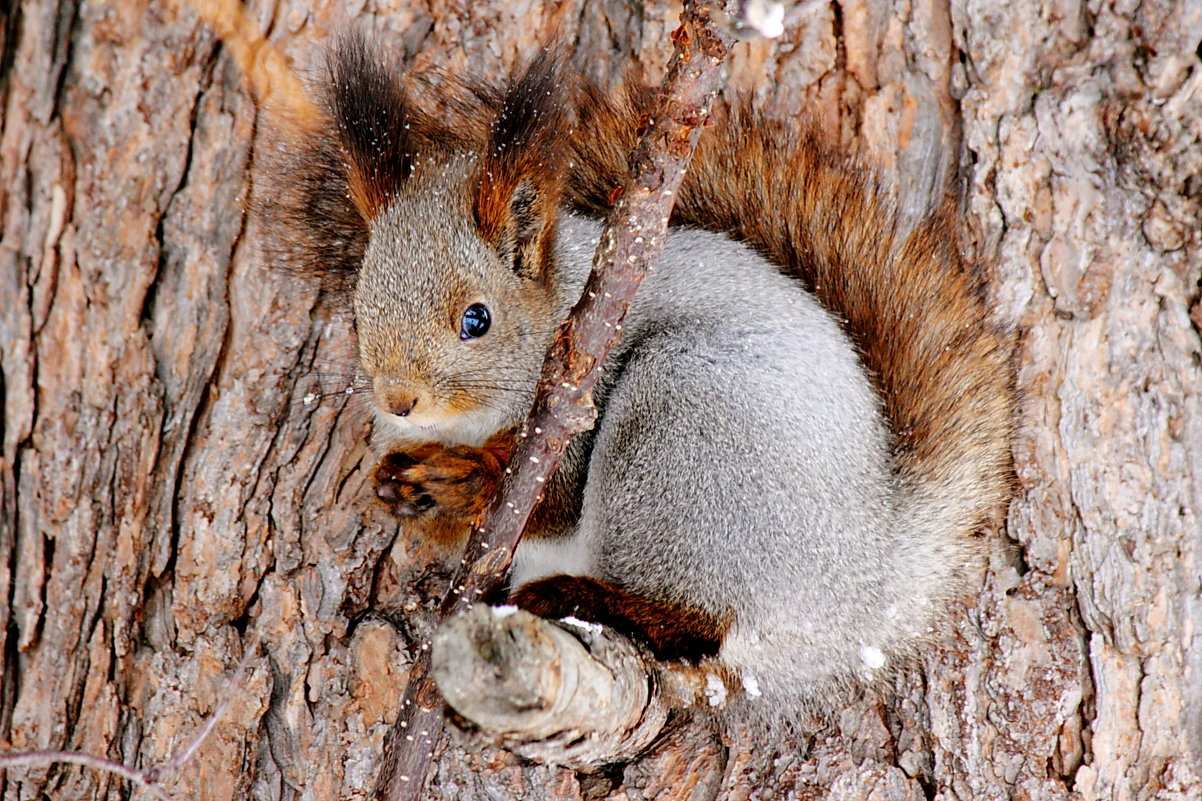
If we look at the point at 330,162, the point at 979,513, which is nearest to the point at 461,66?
the point at 330,162

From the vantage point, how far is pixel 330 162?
1.41 m

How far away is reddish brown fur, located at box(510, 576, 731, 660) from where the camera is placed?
123 centimetres

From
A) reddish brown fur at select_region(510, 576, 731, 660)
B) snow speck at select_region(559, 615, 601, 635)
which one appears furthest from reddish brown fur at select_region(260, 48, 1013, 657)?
snow speck at select_region(559, 615, 601, 635)

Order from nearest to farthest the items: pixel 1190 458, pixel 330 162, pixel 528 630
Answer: pixel 528 630, pixel 1190 458, pixel 330 162

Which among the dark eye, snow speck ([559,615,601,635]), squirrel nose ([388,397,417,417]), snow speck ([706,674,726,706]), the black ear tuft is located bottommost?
snow speck ([706,674,726,706])

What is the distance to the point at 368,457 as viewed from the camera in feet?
4.76

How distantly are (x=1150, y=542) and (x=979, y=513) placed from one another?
22 centimetres

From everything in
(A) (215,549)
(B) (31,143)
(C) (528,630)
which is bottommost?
(A) (215,549)

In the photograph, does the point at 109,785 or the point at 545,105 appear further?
the point at 109,785

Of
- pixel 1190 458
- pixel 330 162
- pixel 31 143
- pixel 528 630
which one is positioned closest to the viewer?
pixel 528 630

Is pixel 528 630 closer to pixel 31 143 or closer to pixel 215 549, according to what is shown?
pixel 215 549

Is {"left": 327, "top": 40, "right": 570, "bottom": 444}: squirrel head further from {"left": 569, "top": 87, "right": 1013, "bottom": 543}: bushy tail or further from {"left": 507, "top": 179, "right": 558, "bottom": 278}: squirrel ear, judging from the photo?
{"left": 569, "top": 87, "right": 1013, "bottom": 543}: bushy tail

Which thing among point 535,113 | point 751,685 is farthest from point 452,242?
point 751,685

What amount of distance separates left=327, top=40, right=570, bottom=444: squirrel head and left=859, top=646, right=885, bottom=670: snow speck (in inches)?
22.6
